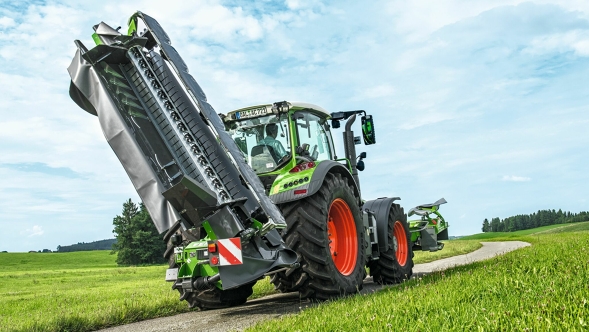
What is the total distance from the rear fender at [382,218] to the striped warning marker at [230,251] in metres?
3.74

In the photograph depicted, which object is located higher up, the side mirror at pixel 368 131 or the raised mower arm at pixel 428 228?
the side mirror at pixel 368 131

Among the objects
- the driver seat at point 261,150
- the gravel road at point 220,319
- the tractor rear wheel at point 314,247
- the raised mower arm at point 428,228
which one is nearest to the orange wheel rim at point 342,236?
the tractor rear wheel at point 314,247

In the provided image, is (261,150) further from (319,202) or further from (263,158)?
(319,202)

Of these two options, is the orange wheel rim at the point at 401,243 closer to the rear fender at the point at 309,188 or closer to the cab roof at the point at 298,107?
the cab roof at the point at 298,107

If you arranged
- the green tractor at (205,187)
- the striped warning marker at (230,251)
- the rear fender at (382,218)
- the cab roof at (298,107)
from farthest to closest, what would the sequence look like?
the rear fender at (382,218) < the cab roof at (298,107) < the green tractor at (205,187) < the striped warning marker at (230,251)

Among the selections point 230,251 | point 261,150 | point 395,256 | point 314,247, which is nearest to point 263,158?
point 261,150

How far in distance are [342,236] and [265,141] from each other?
1.77m

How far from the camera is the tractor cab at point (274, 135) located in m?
7.13

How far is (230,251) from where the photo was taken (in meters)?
5.17

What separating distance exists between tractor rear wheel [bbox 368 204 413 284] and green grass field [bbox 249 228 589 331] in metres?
2.96

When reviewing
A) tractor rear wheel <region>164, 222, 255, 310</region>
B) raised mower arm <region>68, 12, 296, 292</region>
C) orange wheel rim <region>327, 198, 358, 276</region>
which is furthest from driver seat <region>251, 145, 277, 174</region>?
tractor rear wheel <region>164, 222, 255, 310</region>

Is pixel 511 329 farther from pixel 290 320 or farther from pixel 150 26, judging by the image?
pixel 150 26

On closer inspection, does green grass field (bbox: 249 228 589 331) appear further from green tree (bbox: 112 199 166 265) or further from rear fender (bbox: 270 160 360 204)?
green tree (bbox: 112 199 166 265)

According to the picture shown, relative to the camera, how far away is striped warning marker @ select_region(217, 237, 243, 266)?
202 inches
